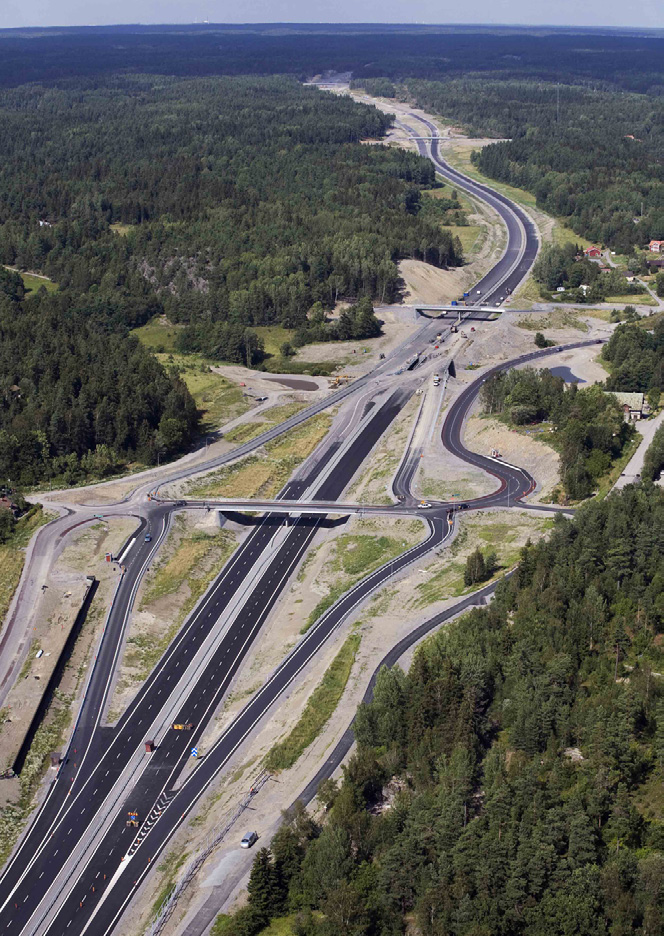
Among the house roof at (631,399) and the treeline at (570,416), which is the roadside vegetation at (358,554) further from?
the house roof at (631,399)

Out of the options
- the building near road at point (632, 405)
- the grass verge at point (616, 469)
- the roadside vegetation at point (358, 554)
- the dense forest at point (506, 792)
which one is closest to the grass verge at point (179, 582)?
the roadside vegetation at point (358, 554)

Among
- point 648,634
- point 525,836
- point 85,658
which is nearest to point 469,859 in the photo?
point 525,836

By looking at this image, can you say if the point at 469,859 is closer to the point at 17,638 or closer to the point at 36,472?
the point at 17,638

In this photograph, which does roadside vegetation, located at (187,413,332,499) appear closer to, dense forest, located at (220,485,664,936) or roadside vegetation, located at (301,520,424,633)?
roadside vegetation, located at (301,520,424,633)

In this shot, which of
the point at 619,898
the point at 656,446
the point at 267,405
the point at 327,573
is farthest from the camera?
the point at 267,405

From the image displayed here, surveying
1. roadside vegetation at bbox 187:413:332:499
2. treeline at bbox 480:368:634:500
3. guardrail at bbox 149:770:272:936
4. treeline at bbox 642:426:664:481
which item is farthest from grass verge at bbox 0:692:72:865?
treeline at bbox 642:426:664:481

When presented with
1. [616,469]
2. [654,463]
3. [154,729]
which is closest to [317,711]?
[154,729]

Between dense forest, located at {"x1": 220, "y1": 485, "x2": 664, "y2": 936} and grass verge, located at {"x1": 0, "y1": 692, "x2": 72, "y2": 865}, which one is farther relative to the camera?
grass verge, located at {"x1": 0, "y1": 692, "x2": 72, "y2": 865}
